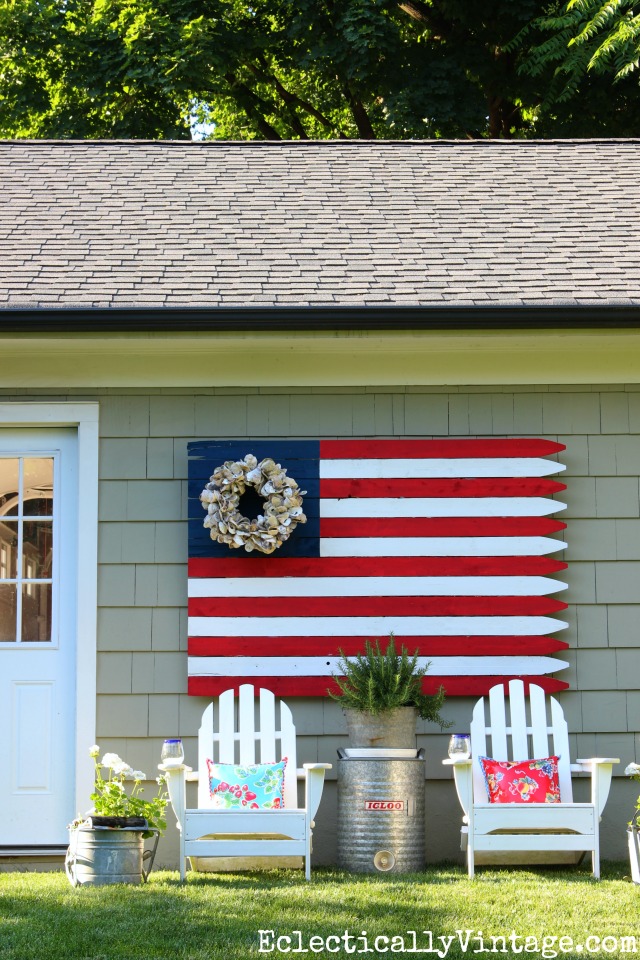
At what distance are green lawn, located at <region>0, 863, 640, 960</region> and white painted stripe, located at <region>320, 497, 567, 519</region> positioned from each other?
1.70m

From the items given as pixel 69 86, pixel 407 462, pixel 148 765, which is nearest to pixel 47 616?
pixel 148 765

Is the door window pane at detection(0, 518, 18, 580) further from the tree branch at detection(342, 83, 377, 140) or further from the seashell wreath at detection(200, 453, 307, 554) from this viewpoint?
the tree branch at detection(342, 83, 377, 140)

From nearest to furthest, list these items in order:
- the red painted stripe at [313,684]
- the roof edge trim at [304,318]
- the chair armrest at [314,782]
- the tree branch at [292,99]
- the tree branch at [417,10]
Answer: the chair armrest at [314,782] → the roof edge trim at [304,318] → the red painted stripe at [313,684] → the tree branch at [417,10] → the tree branch at [292,99]

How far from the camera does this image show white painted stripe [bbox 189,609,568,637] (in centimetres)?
571

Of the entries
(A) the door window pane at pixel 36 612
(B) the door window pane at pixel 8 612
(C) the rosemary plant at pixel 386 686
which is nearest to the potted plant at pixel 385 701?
(C) the rosemary plant at pixel 386 686

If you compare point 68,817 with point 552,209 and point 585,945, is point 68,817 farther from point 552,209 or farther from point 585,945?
point 552,209

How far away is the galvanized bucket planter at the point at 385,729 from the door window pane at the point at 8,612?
69.1 inches

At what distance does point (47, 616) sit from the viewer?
5.85 meters

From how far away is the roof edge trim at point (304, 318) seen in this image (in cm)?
554

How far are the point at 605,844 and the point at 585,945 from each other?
200cm

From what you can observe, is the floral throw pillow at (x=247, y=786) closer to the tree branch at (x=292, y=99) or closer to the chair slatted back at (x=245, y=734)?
the chair slatted back at (x=245, y=734)

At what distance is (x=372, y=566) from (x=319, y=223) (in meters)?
2.18

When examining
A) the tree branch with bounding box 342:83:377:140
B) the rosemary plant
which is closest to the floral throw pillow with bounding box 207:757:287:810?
the rosemary plant

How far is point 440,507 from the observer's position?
19.1ft
